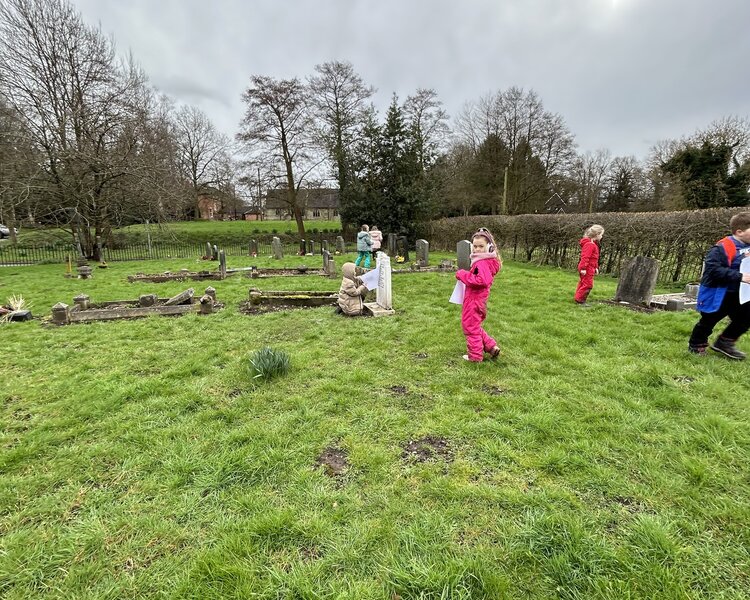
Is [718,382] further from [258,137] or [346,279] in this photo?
[258,137]

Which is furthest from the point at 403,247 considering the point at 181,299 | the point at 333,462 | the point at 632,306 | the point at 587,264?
the point at 333,462

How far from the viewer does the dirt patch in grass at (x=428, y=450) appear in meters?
2.92

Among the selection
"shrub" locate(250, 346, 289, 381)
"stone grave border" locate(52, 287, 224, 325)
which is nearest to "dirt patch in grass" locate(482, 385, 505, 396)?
"shrub" locate(250, 346, 289, 381)

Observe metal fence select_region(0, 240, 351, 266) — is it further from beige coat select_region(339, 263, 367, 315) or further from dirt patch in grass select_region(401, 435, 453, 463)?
dirt patch in grass select_region(401, 435, 453, 463)

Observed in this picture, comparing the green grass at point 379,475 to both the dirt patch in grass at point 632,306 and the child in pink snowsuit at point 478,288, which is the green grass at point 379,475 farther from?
the dirt patch in grass at point 632,306

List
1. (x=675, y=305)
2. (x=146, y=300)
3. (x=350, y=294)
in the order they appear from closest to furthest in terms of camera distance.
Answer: (x=675, y=305)
(x=350, y=294)
(x=146, y=300)

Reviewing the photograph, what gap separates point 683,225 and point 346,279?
31.4 ft

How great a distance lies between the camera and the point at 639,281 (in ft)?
24.8

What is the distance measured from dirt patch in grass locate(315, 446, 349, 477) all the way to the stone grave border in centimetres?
570

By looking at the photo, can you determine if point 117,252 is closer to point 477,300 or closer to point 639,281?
point 477,300

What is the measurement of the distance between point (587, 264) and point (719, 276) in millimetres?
3170

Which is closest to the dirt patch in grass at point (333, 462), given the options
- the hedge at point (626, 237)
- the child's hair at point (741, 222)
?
the child's hair at point (741, 222)

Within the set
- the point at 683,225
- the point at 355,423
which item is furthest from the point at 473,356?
the point at 683,225

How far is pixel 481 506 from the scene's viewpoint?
2.38m
